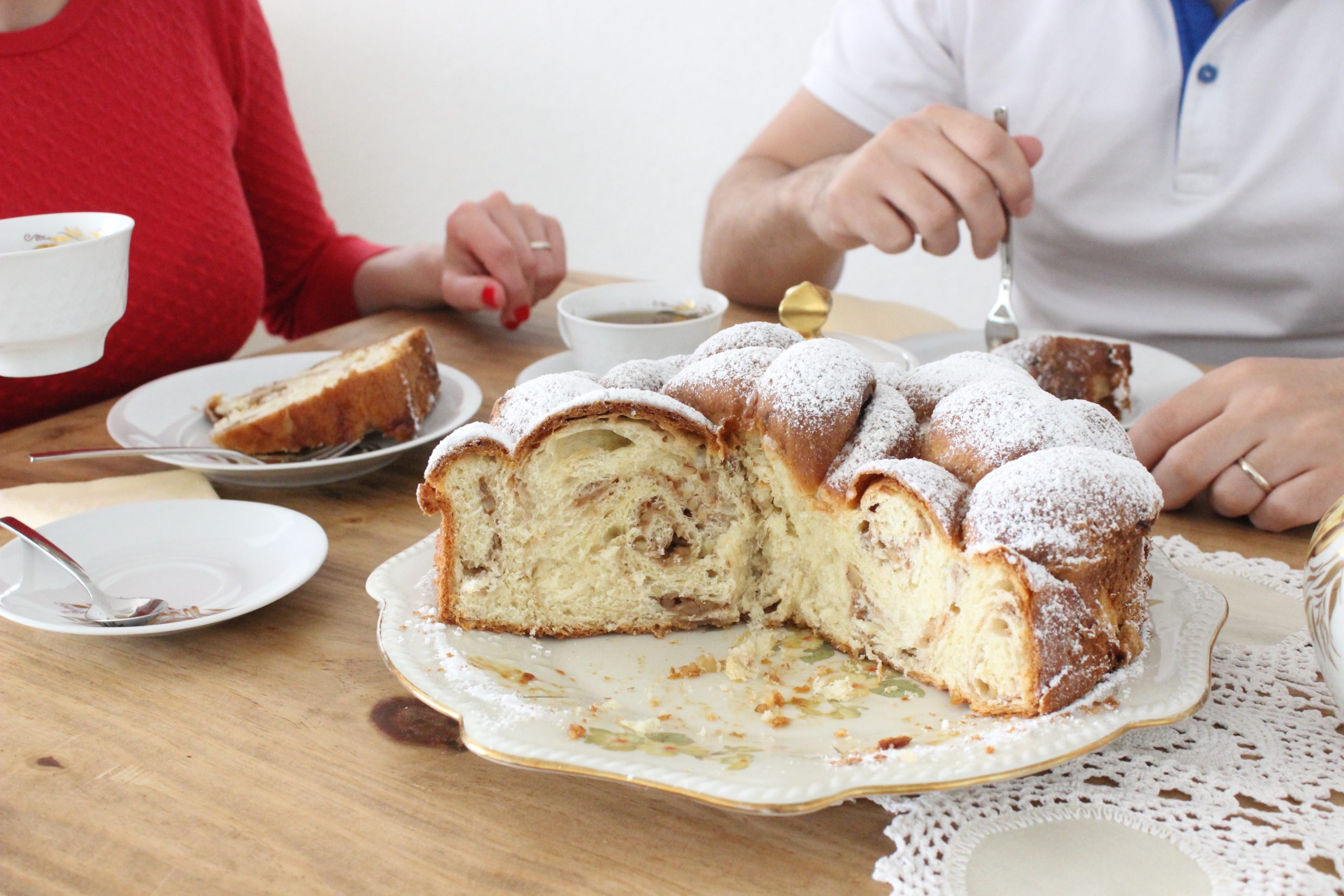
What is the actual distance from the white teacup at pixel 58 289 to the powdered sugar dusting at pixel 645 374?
0.54m

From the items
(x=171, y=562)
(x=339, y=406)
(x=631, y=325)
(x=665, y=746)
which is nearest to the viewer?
(x=665, y=746)

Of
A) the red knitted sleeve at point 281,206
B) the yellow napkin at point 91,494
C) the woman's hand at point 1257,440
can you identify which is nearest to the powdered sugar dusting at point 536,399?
the yellow napkin at point 91,494

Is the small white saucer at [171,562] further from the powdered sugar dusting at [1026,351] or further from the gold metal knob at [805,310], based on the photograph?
the powdered sugar dusting at [1026,351]

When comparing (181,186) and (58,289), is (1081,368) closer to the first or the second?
(58,289)

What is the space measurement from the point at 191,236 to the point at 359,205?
3.52 m

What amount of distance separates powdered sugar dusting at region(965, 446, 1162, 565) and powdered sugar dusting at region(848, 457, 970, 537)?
0.06ft

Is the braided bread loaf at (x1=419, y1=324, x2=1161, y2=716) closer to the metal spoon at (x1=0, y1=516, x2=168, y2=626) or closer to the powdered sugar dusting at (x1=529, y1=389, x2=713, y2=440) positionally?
the powdered sugar dusting at (x1=529, y1=389, x2=713, y2=440)

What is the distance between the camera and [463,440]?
1058mm

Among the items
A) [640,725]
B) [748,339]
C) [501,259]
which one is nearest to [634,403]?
[748,339]

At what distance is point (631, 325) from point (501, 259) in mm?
574

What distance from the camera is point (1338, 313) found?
1899 millimetres

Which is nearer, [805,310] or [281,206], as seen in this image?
[805,310]

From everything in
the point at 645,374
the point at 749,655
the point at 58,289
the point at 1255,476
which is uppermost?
the point at 58,289

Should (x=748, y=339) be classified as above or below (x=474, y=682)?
above
